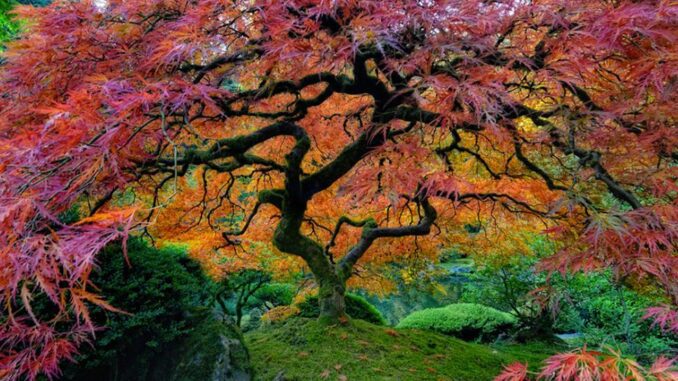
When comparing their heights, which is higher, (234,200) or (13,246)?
(13,246)

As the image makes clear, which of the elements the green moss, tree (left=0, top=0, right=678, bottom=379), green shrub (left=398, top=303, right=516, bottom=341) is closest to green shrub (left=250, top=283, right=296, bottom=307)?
green shrub (left=398, top=303, right=516, bottom=341)

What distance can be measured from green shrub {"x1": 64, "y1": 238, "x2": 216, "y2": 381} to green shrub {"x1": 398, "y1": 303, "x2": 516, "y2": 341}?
4253mm

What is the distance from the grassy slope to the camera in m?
2.72

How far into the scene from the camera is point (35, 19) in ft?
7.17

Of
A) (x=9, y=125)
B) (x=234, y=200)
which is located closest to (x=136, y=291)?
(x=9, y=125)

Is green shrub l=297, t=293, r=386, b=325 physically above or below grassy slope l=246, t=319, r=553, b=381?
below

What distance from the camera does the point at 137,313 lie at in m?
2.31

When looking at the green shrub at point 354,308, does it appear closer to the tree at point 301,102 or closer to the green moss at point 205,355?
the tree at point 301,102

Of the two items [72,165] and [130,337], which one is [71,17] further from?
[130,337]

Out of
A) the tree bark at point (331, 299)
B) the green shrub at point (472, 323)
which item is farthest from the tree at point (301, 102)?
the green shrub at point (472, 323)

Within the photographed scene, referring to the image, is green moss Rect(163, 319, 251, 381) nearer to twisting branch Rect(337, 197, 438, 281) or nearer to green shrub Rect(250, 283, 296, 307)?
twisting branch Rect(337, 197, 438, 281)

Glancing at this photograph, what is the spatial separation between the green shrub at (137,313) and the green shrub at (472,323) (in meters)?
4.25

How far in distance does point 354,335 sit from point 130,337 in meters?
1.59

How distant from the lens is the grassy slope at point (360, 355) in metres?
2.72
